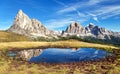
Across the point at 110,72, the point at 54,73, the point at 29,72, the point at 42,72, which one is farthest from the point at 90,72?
the point at 29,72

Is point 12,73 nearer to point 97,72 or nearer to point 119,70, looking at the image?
point 97,72

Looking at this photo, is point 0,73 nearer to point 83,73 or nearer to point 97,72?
point 83,73

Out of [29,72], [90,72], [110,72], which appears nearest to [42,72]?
[29,72]

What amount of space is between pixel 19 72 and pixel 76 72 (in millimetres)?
12256

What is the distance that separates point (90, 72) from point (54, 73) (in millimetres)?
7733

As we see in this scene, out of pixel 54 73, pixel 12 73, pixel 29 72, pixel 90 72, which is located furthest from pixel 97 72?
pixel 12 73

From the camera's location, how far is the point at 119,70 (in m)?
43.9

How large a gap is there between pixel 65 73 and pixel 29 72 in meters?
7.73

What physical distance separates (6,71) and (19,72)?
3032mm

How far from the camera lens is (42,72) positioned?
43.7 m

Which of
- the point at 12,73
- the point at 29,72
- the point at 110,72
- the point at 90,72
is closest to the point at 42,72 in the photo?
the point at 29,72

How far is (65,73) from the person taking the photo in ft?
140

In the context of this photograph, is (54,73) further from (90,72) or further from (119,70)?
(119,70)

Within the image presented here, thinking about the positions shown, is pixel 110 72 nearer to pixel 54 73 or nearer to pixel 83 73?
pixel 83 73
